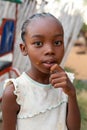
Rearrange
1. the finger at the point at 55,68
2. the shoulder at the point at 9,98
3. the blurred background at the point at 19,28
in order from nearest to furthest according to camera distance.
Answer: the finger at the point at 55,68
the shoulder at the point at 9,98
the blurred background at the point at 19,28

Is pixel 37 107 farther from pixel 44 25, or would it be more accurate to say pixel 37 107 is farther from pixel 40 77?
pixel 44 25

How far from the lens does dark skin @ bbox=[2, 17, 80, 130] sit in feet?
6.50

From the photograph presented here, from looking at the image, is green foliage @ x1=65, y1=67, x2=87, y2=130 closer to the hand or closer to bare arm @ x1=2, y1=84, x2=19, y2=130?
bare arm @ x1=2, y1=84, x2=19, y2=130

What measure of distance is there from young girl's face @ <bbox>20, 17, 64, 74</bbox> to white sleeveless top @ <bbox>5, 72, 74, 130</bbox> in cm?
11

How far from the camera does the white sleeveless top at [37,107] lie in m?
2.10

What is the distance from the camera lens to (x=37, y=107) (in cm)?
211

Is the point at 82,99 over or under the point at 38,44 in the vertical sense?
under

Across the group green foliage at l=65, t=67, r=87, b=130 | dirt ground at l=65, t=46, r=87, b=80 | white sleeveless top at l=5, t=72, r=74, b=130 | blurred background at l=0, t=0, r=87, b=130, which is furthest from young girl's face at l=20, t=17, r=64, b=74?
dirt ground at l=65, t=46, r=87, b=80

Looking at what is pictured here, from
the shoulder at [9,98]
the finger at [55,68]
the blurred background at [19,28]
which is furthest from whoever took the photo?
the blurred background at [19,28]

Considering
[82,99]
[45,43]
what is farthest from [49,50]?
[82,99]

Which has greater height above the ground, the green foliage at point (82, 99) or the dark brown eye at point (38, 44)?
the dark brown eye at point (38, 44)

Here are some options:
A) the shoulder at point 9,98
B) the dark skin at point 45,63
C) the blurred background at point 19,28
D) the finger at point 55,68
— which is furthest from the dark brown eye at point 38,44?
the blurred background at point 19,28

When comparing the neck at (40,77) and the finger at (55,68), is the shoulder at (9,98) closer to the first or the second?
the neck at (40,77)

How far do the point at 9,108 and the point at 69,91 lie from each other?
31 cm
